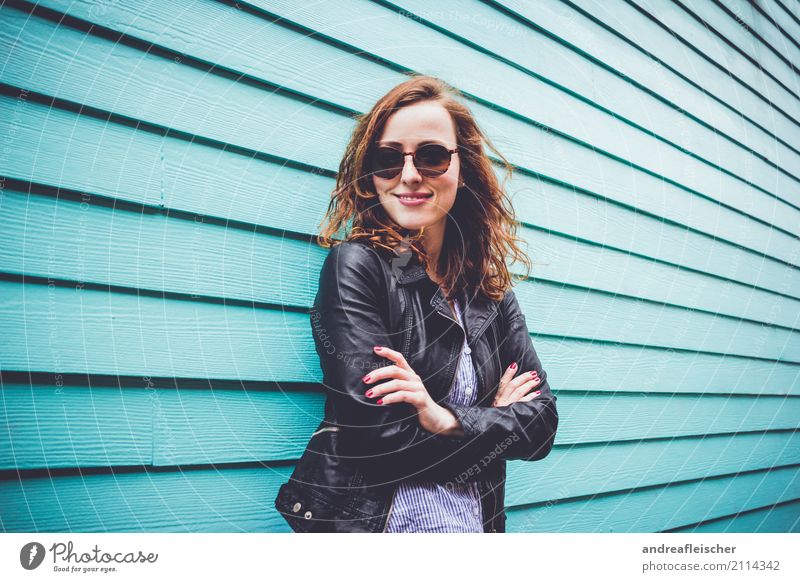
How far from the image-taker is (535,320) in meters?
1.37

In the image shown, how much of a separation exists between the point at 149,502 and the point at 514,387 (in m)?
0.74

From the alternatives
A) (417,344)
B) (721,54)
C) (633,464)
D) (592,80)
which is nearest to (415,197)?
(417,344)

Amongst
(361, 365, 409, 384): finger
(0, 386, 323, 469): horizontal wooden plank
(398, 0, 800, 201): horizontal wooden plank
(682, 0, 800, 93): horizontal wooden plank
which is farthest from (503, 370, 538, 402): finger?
(682, 0, 800, 93): horizontal wooden plank

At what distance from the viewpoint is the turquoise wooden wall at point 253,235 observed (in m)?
0.75

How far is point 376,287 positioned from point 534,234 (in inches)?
28.5

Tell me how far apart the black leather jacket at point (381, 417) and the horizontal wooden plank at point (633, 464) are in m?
0.47

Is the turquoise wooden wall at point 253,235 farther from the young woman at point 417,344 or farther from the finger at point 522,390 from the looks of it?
the finger at point 522,390

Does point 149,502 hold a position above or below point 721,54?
below

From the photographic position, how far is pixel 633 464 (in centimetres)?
159

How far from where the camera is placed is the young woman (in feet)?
2.50

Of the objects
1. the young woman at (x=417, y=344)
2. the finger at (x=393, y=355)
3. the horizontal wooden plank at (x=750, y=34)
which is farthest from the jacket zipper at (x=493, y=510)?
the horizontal wooden plank at (x=750, y=34)

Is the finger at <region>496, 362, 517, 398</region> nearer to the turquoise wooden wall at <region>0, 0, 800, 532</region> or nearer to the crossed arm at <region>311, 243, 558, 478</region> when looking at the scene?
the crossed arm at <region>311, 243, 558, 478</region>

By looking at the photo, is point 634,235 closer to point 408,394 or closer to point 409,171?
point 409,171
